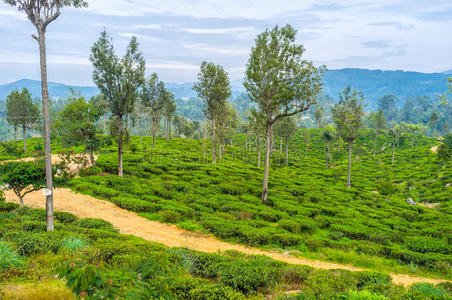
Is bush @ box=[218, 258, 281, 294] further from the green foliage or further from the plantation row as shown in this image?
the green foliage

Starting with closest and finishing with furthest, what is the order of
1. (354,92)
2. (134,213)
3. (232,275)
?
(232,275) → (134,213) → (354,92)

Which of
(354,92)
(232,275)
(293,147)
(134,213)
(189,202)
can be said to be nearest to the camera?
(232,275)

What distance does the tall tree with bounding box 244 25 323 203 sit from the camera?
22.9m

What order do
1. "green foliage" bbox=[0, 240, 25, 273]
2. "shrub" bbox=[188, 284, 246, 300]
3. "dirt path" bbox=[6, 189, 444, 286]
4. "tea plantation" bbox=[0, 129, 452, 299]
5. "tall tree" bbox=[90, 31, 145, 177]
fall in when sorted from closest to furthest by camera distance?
"tea plantation" bbox=[0, 129, 452, 299]
"shrub" bbox=[188, 284, 246, 300]
"green foliage" bbox=[0, 240, 25, 273]
"dirt path" bbox=[6, 189, 444, 286]
"tall tree" bbox=[90, 31, 145, 177]

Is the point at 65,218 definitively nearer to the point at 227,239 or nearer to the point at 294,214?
the point at 227,239

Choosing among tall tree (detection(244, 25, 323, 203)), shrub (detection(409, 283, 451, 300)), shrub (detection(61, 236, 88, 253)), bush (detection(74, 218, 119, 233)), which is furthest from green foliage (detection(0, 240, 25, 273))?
tall tree (detection(244, 25, 323, 203))

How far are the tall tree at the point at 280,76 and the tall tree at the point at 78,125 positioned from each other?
1916cm

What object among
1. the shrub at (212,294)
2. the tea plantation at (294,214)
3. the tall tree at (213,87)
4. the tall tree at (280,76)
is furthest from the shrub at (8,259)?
the tall tree at (213,87)

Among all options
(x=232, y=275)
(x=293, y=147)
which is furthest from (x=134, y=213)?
(x=293, y=147)

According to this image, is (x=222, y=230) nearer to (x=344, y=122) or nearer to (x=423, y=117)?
(x=344, y=122)

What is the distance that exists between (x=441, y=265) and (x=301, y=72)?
17033 millimetres

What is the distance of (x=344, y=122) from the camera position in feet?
122

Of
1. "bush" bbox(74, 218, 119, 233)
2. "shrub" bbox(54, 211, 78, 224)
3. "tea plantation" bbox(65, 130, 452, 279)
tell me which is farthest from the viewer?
"shrub" bbox(54, 211, 78, 224)

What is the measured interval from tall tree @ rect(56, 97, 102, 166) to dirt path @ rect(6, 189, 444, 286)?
956cm
